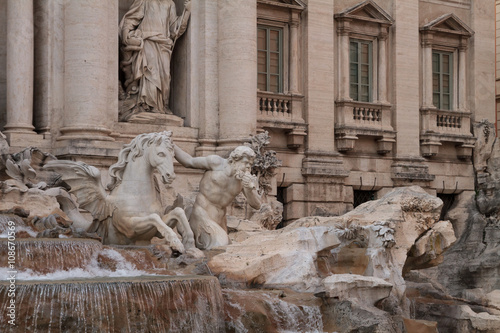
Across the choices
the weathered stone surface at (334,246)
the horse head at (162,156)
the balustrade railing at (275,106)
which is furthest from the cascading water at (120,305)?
the balustrade railing at (275,106)

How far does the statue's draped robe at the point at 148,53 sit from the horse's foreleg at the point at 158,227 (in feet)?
18.6

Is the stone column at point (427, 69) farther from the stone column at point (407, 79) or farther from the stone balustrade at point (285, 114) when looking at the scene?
the stone balustrade at point (285, 114)

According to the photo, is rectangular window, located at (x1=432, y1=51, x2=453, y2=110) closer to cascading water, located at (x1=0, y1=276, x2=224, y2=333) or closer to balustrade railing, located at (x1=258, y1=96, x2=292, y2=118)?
balustrade railing, located at (x1=258, y1=96, x2=292, y2=118)

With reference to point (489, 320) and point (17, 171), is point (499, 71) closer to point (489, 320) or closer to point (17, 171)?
point (489, 320)

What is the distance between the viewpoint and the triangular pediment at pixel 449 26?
2862cm

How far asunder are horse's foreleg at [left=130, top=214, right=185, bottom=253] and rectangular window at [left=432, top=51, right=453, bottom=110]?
44.4 ft

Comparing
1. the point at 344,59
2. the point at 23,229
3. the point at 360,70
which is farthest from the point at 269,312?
the point at 360,70

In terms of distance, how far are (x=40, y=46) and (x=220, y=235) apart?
5.94m

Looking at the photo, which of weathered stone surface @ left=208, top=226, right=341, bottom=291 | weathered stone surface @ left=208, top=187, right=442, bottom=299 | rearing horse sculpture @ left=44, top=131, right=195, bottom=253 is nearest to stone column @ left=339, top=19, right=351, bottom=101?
weathered stone surface @ left=208, top=187, right=442, bottom=299

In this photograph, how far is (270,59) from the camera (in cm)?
2625

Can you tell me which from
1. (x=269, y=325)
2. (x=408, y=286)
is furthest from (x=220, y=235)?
(x=408, y=286)

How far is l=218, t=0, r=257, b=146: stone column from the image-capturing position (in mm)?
23469

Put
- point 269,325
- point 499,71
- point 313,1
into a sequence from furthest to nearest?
1. point 499,71
2. point 313,1
3. point 269,325

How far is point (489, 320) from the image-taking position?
65.5 ft
